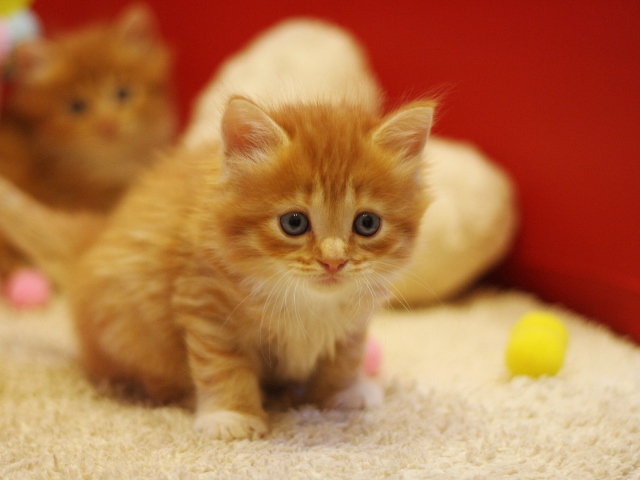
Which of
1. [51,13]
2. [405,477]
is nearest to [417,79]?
[405,477]

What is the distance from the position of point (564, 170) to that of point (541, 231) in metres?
0.23

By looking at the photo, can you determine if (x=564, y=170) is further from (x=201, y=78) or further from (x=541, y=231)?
(x=201, y=78)

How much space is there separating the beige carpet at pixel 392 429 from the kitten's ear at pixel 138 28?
140 centimetres

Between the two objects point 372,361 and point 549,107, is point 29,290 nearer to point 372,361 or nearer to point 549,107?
point 372,361

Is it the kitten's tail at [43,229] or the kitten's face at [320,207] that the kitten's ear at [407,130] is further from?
the kitten's tail at [43,229]

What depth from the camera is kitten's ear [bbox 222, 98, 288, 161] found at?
108 centimetres

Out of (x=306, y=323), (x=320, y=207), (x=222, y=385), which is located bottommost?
(x=222, y=385)

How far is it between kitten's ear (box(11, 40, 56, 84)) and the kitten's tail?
63 centimetres

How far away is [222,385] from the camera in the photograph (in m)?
1.19

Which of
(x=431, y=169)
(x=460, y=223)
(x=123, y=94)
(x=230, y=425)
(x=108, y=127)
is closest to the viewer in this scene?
(x=230, y=425)

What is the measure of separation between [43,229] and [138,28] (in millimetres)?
1084

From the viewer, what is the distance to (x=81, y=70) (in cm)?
240

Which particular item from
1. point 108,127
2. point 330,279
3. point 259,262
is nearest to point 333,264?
point 330,279

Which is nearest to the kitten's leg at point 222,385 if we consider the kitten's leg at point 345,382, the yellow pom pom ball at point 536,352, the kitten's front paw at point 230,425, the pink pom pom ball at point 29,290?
the kitten's front paw at point 230,425
